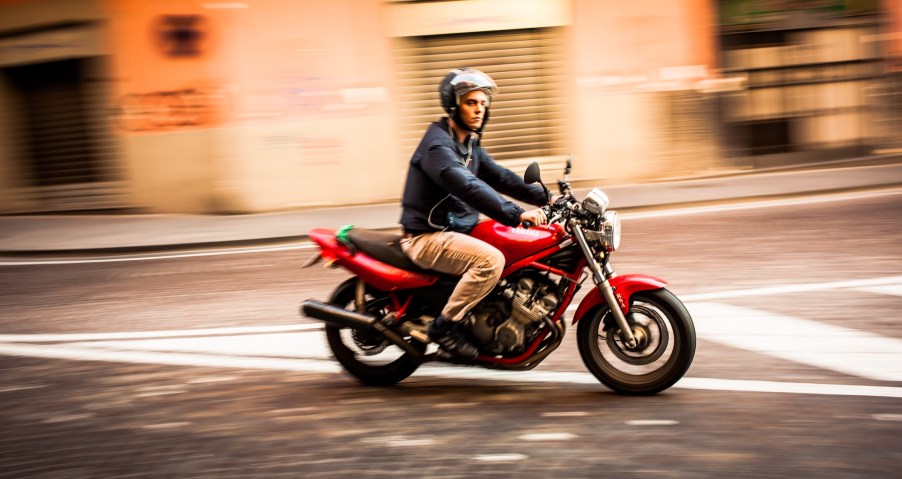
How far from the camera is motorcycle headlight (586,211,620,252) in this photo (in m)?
4.54

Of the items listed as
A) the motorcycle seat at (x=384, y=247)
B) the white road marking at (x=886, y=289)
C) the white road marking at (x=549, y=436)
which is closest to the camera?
the white road marking at (x=549, y=436)

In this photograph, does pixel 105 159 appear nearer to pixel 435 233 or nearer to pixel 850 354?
pixel 435 233

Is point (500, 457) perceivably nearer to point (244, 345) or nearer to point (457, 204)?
point (457, 204)

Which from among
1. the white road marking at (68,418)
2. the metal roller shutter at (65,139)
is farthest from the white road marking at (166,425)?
the metal roller shutter at (65,139)

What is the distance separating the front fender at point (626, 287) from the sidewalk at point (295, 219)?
24.0ft

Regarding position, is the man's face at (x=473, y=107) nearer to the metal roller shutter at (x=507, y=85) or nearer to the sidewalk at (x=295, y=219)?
the sidewalk at (x=295, y=219)

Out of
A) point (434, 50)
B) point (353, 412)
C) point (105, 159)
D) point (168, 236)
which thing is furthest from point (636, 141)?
point (353, 412)

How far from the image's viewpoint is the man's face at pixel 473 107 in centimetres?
471

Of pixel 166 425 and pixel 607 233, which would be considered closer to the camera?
pixel 607 233

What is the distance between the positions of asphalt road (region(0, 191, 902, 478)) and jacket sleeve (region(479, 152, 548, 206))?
0.98 meters

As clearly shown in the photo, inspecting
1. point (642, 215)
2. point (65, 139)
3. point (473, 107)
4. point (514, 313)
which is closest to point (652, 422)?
point (514, 313)

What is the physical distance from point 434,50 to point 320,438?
37.1 feet

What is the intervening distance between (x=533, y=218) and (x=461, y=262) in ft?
1.62

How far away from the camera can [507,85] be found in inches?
598
